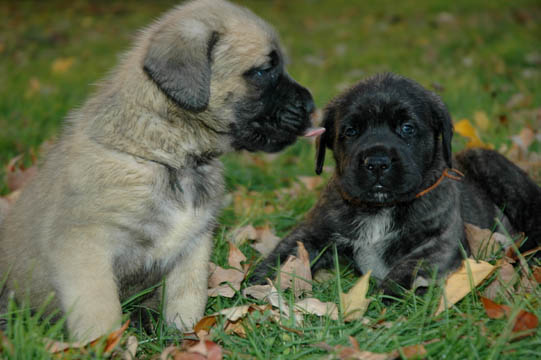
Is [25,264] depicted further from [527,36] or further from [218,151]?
[527,36]

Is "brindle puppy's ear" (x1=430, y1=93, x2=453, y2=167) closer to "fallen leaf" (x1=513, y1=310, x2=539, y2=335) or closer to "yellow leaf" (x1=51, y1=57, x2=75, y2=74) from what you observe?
"fallen leaf" (x1=513, y1=310, x2=539, y2=335)

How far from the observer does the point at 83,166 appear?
2.81m

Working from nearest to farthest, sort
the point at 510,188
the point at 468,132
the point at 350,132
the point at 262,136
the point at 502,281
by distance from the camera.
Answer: the point at 502,281 < the point at 262,136 < the point at 350,132 < the point at 510,188 < the point at 468,132

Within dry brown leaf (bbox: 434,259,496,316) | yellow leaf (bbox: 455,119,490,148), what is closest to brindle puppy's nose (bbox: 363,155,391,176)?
dry brown leaf (bbox: 434,259,496,316)

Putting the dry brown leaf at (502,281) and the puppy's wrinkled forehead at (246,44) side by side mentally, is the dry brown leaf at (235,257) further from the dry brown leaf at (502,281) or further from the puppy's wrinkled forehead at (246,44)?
the dry brown leaf at (502,281)

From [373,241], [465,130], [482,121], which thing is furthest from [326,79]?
[373,241]

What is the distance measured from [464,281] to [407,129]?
1.06m

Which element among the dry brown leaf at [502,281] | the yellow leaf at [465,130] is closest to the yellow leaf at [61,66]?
the yellow leaf at [465,130]

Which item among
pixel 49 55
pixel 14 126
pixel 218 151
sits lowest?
pixel 49 55

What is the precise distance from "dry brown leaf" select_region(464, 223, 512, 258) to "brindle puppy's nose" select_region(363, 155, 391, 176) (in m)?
0.77

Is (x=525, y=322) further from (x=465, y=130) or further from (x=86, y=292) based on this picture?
(x=465, y=130)

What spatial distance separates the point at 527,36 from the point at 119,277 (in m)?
8.31

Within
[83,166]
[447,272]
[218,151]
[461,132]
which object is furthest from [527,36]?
[83,166]

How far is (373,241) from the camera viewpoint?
3.56 meters
